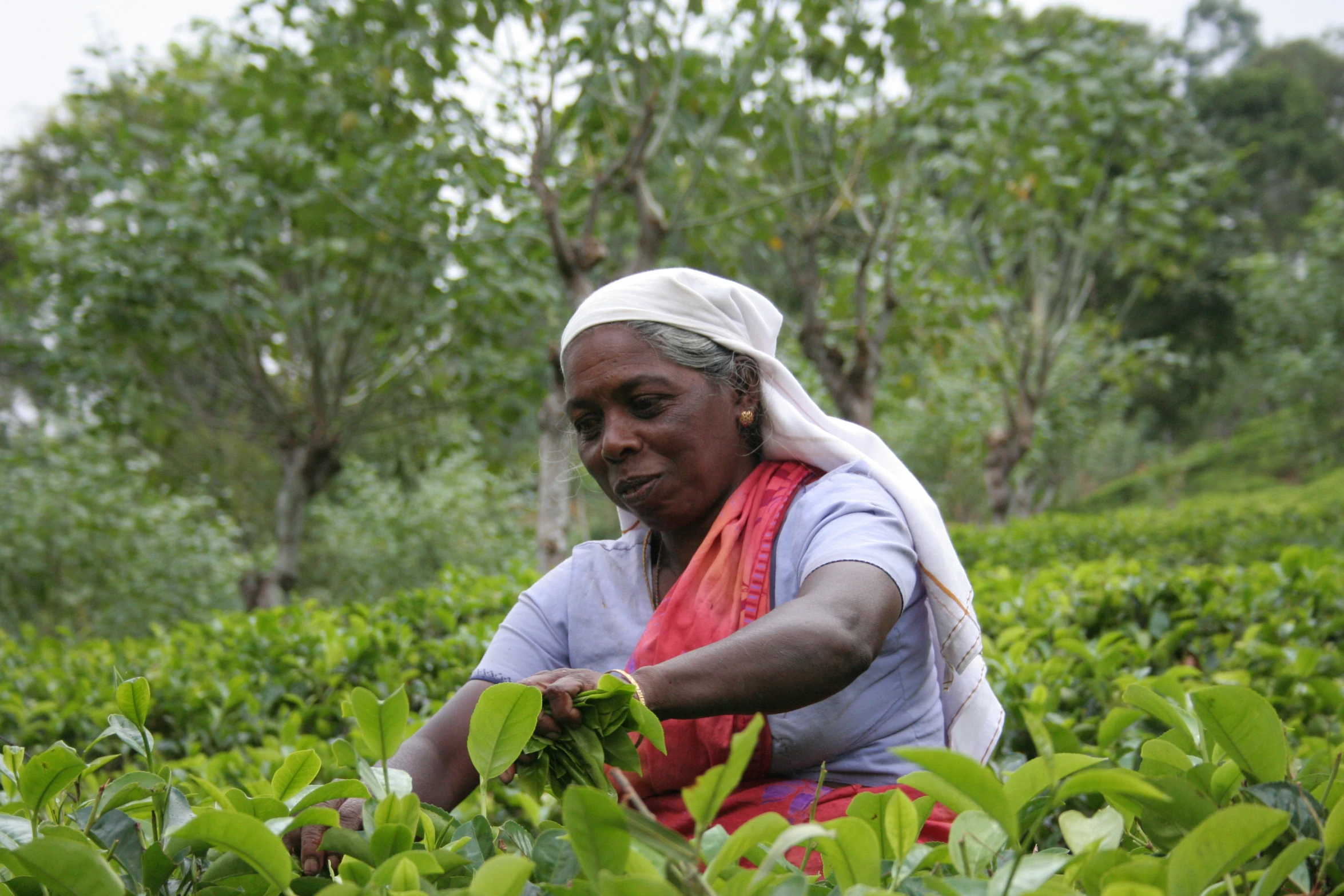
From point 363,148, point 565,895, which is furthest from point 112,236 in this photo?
point 565,895

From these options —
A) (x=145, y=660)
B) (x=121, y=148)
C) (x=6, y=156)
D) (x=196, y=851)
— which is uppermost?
(x=6, y=156)

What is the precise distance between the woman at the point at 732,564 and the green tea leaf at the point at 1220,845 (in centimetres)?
54

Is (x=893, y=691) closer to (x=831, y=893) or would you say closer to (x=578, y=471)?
(x=831, y=893)

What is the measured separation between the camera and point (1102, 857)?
32.6 inches

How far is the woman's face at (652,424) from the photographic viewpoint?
5.64ft

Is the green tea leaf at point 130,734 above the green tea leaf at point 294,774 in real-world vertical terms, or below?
above

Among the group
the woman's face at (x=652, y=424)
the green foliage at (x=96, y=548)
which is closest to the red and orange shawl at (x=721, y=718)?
the woman's face at (x=652, y=424)

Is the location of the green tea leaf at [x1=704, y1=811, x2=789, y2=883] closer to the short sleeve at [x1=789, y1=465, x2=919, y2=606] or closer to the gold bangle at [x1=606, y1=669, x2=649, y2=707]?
the gold bangle at [x1=606, y1=669, x2=649, y2=707]

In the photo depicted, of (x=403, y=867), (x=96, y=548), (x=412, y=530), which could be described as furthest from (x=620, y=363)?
(x=412, y=530)

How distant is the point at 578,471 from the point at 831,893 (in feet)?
4.67

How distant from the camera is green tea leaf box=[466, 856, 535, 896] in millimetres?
701

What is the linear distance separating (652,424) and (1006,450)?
11.9m

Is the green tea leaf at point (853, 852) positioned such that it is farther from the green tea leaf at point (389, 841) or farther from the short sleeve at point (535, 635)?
the short sleeve at point (535, 635)

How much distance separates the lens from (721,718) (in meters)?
1.48
